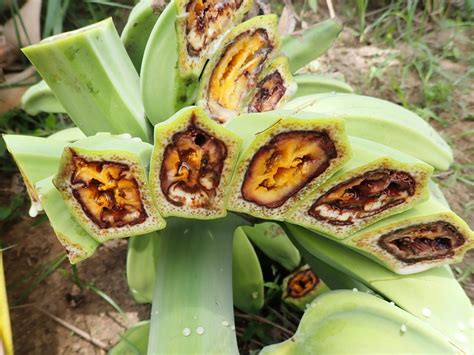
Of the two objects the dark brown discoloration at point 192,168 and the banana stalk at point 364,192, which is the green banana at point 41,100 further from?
the banana stalk at point 364,192

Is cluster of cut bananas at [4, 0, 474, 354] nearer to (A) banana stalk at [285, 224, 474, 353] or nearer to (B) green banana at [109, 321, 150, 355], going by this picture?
(A) banana stalk at [285, 224, 474, 353]

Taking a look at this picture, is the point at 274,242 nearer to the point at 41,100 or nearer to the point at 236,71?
the point at 236,71

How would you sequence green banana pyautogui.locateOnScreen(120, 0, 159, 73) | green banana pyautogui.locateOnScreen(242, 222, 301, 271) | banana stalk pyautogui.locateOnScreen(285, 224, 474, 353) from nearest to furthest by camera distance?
banana stalk pyautogui.locateOnScreen(285, 224, 474, 353), green banana pyautogui.locateOnScreen(120, 0, 159, 73), green banana pyautogui.locateOnScreen(242, 222, 301, 271)

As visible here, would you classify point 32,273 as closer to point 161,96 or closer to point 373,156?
point 161,96

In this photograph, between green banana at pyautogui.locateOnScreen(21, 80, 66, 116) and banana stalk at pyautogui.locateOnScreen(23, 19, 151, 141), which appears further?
green banana at pyautogui.locateOnScreen(21, 80, 66, 116)

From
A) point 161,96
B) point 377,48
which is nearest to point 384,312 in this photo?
point 161,96

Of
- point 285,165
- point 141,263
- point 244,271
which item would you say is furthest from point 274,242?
point 285,165

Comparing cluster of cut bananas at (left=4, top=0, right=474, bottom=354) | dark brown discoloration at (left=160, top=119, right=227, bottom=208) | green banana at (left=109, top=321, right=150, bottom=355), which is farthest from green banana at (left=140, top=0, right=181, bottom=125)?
green banana at (left=109, top=321, right=150, bottom=355)
